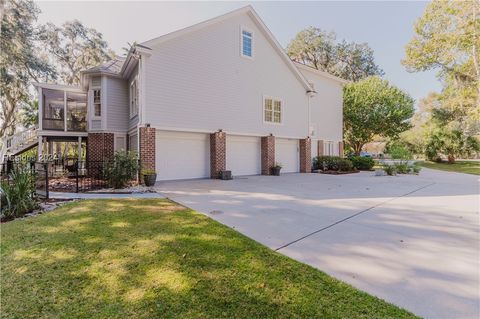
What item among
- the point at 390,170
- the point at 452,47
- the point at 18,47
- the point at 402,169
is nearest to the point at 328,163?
the point at 390,170

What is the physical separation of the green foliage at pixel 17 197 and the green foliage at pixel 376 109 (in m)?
23.9

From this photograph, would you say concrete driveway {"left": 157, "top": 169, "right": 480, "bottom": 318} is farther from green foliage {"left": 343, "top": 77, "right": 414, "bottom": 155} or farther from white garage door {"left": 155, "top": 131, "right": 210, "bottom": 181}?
green foliage {"left": 343, "top": 77, "right": 414, "bottom": 155}

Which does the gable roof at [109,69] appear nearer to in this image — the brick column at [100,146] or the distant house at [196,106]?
the distant house at [196,106]

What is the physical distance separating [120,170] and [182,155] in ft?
11.6

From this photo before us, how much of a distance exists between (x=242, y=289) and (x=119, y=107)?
1378 centimetres

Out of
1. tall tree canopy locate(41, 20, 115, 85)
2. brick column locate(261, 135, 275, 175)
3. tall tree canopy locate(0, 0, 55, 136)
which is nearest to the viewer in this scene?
brick column locate(261, 135, 275, 175)

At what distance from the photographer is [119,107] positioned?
14.0 metres

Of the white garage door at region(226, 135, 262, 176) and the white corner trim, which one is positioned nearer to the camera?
the white corner trim

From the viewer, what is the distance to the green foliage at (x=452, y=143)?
1049 inches

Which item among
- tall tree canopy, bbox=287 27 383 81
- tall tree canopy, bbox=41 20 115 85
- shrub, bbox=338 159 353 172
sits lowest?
shrub, bbox=338 159 353 172

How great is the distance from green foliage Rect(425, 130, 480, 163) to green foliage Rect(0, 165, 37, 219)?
34.9 m

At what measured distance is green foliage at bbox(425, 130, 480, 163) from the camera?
26656 millimetres

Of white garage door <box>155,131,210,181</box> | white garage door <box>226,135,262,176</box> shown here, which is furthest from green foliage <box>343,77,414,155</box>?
white garage door <box>155,131,210,181</box>

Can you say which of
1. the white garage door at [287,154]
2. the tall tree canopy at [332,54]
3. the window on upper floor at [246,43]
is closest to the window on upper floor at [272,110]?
the white garage door at [287,154]
